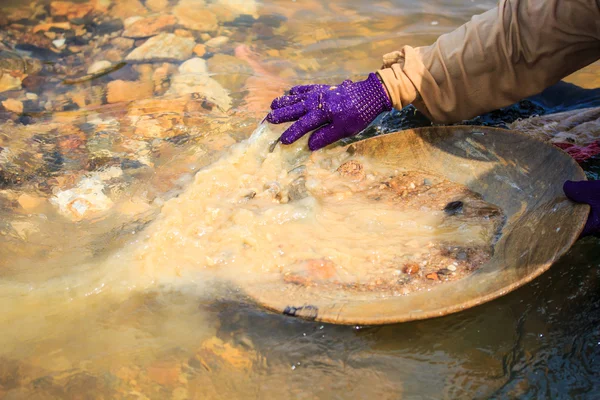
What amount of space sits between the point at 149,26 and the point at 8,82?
1.37 meters

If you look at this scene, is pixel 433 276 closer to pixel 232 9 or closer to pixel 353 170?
pixel 353 170

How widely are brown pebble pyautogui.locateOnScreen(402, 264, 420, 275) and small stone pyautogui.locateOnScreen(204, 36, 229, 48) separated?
10.7 ft

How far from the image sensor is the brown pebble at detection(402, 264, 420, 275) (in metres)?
2.12

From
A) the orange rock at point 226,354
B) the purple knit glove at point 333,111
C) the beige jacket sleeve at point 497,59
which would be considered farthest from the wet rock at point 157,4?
the orange rock at point 226,354

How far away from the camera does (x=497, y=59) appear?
2.60 meters

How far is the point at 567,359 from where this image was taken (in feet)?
6.27

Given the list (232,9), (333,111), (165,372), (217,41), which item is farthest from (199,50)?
(165,372)

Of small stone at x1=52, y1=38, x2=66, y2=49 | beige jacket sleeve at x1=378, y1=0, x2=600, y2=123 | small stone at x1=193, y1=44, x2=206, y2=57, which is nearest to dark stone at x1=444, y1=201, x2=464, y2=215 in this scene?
beige jacket sleeve at x1=378, y1=0, x2=600, y2=123

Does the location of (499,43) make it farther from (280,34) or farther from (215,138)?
(280,34)

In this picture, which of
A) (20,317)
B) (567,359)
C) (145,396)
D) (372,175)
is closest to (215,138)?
(372,175)

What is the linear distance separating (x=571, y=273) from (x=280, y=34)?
351cm

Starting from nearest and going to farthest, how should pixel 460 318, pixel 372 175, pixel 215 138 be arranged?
pixel 460 318, pixel 372 175, pixel 215 138

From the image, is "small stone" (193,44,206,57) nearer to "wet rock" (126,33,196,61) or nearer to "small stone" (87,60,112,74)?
"wet rock" (126,33,196,61)

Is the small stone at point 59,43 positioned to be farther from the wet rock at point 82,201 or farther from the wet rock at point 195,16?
the wet rock at point 82,201
